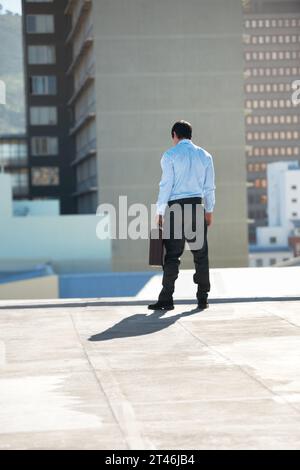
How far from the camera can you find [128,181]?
63688 mm

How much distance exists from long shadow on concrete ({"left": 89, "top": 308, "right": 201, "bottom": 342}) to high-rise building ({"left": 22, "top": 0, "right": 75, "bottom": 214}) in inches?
2796

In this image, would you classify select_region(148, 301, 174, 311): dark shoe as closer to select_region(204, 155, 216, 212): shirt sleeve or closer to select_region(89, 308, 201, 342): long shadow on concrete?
select_region(89, 308, 201, 342): long shadow on concrete

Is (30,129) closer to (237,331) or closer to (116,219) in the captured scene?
(116,219)

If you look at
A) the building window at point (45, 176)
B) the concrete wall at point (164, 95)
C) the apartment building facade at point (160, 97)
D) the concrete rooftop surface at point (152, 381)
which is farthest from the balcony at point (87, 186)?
the concrete rooftop surface at point (152, 381)

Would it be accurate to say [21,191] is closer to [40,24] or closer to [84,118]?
[40,24]

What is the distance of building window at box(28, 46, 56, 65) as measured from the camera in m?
78.5

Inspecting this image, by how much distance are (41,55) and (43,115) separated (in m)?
5.17

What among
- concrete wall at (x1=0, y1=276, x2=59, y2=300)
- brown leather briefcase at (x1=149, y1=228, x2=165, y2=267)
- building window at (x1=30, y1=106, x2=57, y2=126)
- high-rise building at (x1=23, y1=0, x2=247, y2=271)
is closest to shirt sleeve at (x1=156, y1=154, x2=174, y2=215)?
brown leather briefcase at (x1=149, y1=228, x2=165, y2=267)

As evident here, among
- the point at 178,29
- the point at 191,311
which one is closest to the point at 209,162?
the point at 191,311

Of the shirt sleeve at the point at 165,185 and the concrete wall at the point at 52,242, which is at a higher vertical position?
the shirt sleeve at the point at 165,185

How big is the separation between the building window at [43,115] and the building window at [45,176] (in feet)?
13.4

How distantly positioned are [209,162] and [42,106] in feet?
240

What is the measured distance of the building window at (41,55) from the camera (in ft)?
258

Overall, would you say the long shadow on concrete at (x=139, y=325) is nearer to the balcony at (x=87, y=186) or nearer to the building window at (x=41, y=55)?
the balcony at (x=87, y=186)
